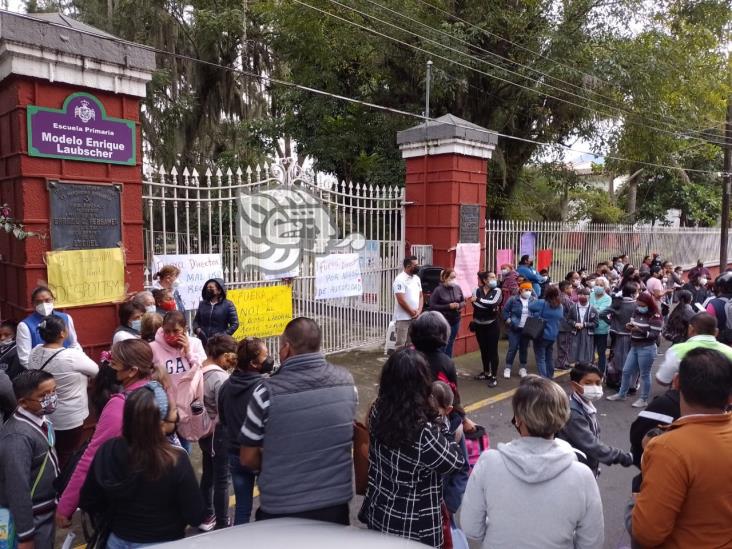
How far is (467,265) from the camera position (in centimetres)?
884

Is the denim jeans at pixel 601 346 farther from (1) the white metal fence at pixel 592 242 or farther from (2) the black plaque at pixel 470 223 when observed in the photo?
(1) the white metal fence at pixel 592 242

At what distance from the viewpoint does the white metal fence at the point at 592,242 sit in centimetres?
1015

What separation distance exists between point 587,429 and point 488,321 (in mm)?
4078

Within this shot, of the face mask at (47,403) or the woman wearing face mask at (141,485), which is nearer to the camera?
the woman wearing face mask at (141,485)

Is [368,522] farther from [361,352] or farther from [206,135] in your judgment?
[206,135]

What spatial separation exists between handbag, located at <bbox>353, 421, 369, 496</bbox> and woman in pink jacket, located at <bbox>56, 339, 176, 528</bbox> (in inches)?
38.6

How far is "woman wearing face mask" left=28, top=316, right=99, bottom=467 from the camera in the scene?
373cm

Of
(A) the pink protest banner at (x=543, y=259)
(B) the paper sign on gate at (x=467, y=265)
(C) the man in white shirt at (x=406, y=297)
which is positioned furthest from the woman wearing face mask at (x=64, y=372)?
(A) the pink protest banner at (x=543, y=259)

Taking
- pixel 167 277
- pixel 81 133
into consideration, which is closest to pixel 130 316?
pixel 167 277

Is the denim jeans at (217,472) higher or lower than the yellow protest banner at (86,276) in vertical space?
lower

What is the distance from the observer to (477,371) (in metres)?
8.10

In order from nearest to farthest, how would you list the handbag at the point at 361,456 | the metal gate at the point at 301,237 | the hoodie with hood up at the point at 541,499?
the hoodie with hood up at the point at 541,499, the handbag at the point at 361,456, the metal gate at the point at 301,237

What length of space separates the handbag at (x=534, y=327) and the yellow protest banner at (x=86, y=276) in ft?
16.2

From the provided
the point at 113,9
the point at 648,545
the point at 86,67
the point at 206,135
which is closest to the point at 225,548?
the point at 648,545
